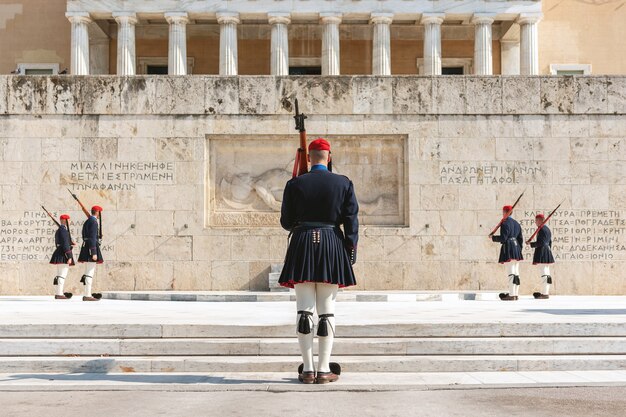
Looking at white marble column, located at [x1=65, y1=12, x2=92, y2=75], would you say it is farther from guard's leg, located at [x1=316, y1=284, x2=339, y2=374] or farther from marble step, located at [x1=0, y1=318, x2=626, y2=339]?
guard's leg, located at [x1=316, y1=284, x2=339, y2=374]

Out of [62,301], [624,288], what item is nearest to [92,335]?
[62,301]

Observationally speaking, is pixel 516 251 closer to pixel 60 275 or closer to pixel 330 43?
pixel 60 275

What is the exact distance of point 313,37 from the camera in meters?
50.3

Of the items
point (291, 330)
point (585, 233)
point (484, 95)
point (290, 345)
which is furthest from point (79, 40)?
point (290, 345)

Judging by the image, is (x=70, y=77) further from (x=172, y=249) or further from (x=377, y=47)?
(x=377, y=47)

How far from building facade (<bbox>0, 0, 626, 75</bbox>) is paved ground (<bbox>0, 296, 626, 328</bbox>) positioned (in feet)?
105

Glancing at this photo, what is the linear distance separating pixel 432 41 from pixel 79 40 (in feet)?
65.9

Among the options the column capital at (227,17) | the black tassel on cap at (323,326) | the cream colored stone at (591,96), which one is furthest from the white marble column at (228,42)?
the black tassel on cap at (323,326)

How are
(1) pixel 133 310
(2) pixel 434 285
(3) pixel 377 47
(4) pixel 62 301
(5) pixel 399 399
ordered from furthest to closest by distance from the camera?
(3) pixel 377 47 < (2) pixel 434 285 < (4) pixel 62 301 < (1) pixel 133 310 < (5) pixel 399 399

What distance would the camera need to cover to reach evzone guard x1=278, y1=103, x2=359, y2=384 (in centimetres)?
796

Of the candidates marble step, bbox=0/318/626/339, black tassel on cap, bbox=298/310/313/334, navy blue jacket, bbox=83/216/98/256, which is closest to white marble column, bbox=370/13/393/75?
navy blue jacket, bbox=83/216/98/256

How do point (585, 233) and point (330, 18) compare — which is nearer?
point (585, 233)

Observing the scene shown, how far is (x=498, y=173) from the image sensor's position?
61.3ft

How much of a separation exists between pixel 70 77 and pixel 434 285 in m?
9.63
